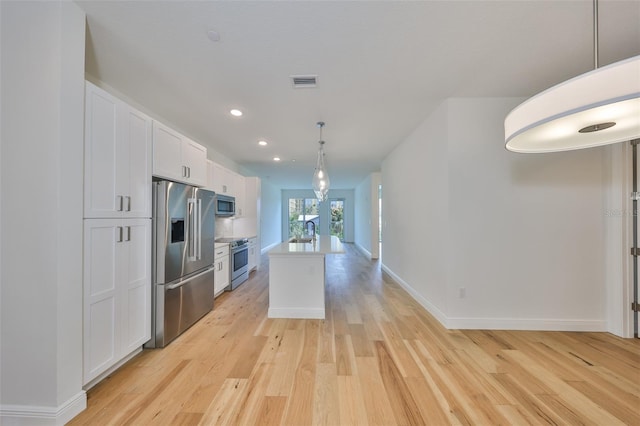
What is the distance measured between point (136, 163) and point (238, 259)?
9.31ft

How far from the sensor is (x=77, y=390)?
1599 millimetres

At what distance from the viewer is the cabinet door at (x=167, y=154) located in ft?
7.76

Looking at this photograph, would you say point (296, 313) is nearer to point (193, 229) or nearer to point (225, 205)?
point (193, 229)

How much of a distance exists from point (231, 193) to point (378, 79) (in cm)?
362

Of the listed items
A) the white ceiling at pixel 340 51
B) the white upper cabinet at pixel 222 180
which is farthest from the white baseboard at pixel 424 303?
the white upper cabinet at pixel 222 180

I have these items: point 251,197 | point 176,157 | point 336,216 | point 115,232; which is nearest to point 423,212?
point 176,157

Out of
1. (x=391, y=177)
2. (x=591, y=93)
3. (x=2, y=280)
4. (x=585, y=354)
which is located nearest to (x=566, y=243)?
(x=585, y=354)

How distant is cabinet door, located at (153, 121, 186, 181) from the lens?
237 centimetres

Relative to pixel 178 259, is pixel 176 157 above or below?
above

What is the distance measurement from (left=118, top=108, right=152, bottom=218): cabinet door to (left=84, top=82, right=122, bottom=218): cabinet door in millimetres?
88

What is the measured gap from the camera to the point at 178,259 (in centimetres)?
259

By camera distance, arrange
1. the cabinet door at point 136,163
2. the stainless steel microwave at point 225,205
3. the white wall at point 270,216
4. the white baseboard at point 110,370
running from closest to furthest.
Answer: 1. the white baseboard at point 110,370
2. the cabinet door at point 136,163
3. the stainless steel microwave at point 225,205
4. the white wall at point 270,216

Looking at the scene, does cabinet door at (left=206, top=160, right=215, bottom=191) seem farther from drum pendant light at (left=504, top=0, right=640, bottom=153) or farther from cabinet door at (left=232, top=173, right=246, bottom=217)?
drum pendant light at (left=504, top=0, right=640, bottom=153)

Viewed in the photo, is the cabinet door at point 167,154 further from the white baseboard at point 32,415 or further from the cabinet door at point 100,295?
the white baseboard at point 32,415
